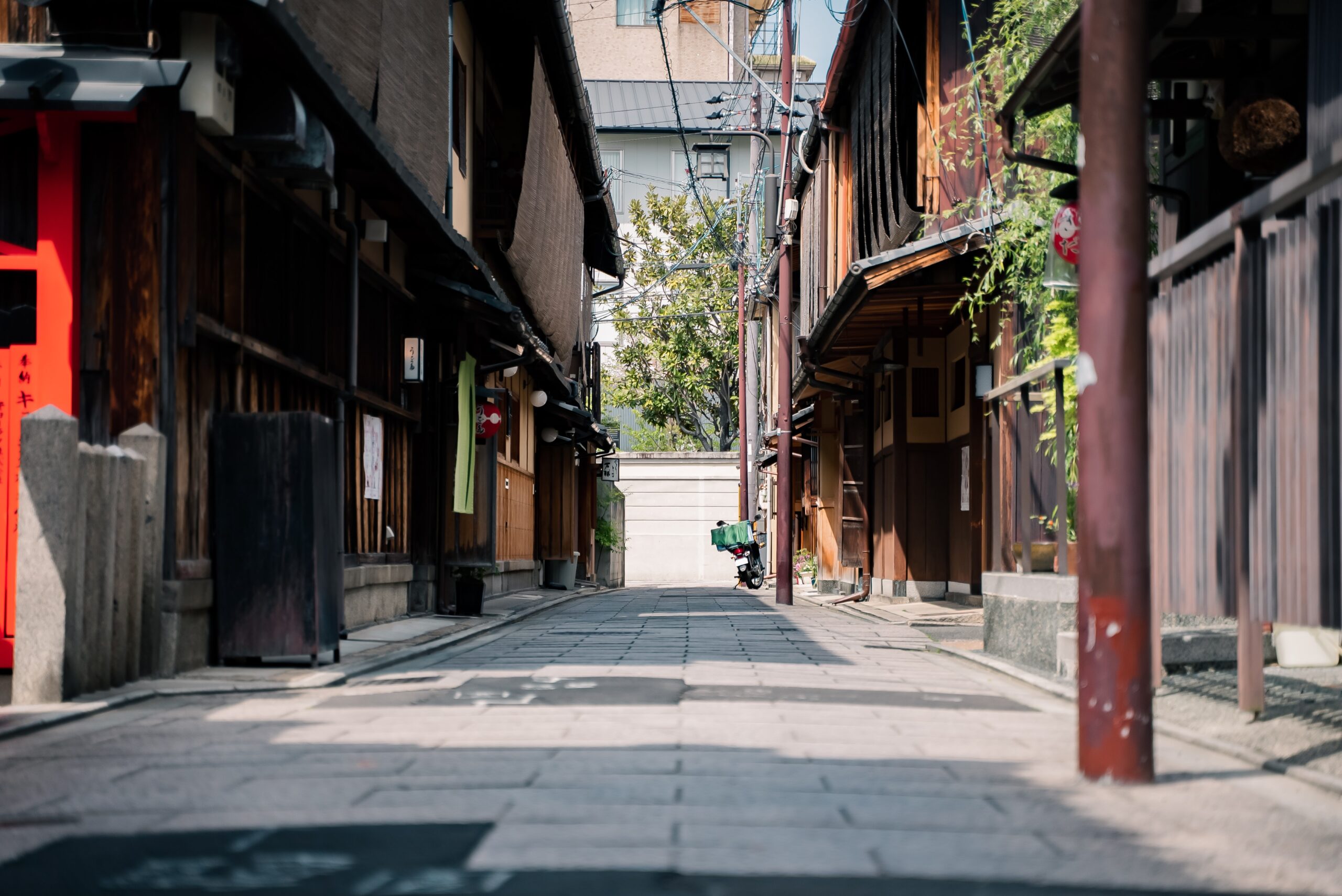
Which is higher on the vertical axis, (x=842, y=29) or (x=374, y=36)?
(x=842, y=29)

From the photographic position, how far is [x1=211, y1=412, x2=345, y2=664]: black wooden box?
10359mm

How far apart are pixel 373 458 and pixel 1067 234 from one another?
8.38m

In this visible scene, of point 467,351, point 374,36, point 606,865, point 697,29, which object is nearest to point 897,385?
point 467,351

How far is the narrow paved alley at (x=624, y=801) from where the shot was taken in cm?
414

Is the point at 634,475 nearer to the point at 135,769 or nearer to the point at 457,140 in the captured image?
the point at 457,140

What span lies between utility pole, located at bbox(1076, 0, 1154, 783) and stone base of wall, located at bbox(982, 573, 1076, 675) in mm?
4405

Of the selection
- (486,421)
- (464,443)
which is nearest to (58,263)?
(464,443)

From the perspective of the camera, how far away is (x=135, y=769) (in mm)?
6016

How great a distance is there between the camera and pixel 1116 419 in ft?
19.0

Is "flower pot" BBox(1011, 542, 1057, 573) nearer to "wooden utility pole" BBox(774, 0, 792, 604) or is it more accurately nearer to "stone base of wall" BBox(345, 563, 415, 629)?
"stone base of wall" BBox(345, 563, 415, 629)

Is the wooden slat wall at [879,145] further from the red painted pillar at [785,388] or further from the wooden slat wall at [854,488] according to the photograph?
the wooden slat wall at [854,488]

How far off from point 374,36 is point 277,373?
322 centimetres

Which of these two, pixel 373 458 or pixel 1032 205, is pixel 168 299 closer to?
pixel 373 458

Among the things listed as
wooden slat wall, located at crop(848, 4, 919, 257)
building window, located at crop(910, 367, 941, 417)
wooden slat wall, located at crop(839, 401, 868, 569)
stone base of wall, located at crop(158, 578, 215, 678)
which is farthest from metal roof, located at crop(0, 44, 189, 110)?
wooden slat wall, located at crop(839, 401, 868, 569)
